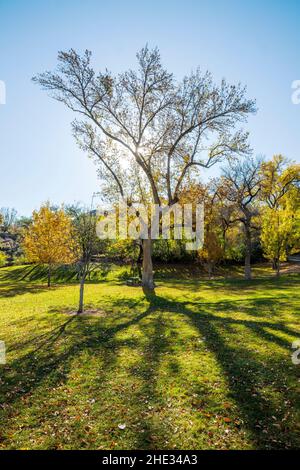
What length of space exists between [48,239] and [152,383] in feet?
70.0

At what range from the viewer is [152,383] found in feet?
21.0

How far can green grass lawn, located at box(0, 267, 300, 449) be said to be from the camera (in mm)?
4688

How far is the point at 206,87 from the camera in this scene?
1922 centimetres

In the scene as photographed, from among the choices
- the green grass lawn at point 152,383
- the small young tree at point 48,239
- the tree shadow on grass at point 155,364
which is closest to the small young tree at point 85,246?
the tree shadow on grass at point 155,364

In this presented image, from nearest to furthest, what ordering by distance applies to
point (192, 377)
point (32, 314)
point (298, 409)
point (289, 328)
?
point (298, 409) → point (192, 377) → point (289, 328) → point (32, 314)

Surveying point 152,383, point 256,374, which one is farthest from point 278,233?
point 152,383

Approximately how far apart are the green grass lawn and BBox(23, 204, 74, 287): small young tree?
1371cm

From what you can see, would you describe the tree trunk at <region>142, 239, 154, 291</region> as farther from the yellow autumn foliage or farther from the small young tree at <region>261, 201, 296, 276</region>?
the small young tree at <region>261, 201, 296, 276</region>

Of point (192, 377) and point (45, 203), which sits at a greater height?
point (45, 203)

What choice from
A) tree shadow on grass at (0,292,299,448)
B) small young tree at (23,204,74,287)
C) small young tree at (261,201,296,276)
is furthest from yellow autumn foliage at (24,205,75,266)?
small young tree at (261,201,296,276)
